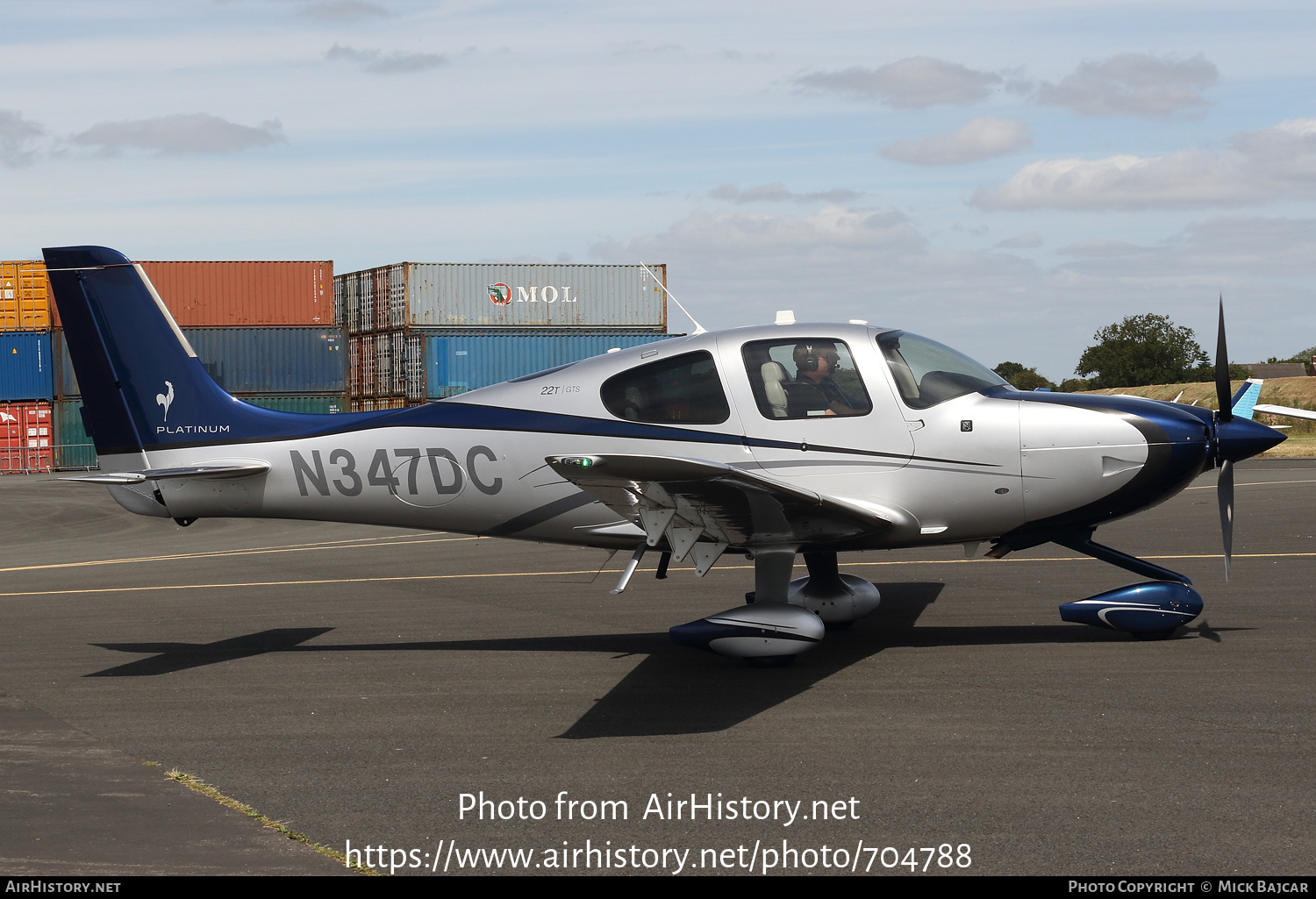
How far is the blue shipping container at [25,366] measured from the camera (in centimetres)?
4512

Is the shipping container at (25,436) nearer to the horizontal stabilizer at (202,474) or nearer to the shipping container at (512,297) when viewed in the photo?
the shipping container at (512,297)

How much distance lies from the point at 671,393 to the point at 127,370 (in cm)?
513

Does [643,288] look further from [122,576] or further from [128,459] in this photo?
[128,459]

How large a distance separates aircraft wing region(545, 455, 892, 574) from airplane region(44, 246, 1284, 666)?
1.5 inches

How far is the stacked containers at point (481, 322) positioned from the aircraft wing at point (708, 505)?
3471cm

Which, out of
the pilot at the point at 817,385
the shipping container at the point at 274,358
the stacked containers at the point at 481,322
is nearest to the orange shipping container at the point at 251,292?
the shipping container at the point at 274,358

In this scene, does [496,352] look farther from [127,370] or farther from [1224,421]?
[1224,421]

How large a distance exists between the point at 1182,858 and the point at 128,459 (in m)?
9.28

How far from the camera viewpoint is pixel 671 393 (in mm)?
9422

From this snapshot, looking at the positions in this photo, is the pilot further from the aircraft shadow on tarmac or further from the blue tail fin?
the blue tail fin

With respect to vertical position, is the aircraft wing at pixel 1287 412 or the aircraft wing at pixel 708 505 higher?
the aircraft wing at pixel 1287 412

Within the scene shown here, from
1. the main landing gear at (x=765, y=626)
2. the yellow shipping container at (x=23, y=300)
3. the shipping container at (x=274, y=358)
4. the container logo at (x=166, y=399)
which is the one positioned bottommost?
the main landing gear at (x=765, y=626)

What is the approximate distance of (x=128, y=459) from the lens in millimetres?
10586
